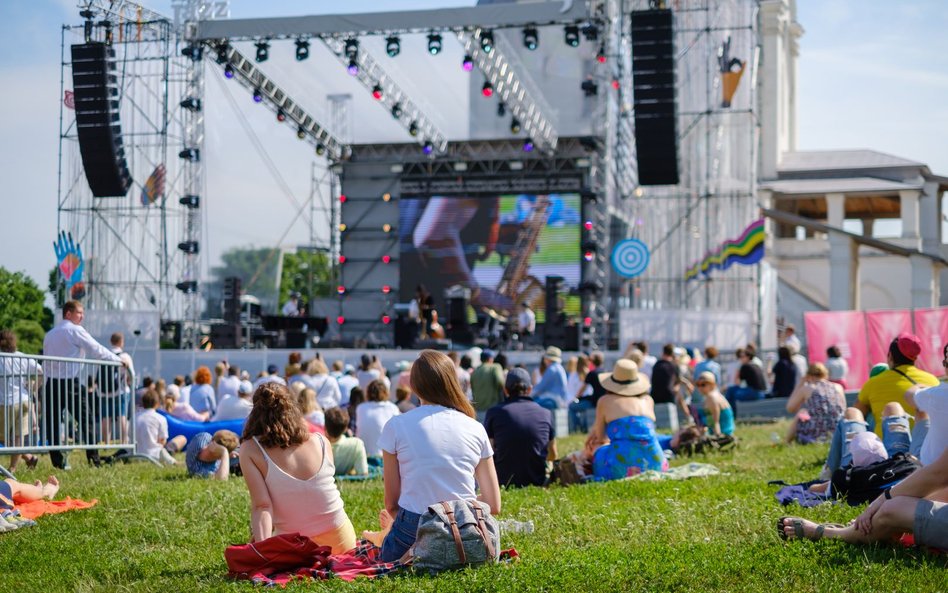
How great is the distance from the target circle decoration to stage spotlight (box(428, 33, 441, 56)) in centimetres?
528

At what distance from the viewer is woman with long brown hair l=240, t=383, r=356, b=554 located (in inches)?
225

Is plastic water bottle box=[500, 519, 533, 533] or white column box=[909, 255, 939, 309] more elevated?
white column box=[909, 255, 939, 309]

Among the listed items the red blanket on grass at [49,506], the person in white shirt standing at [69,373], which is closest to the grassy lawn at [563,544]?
the red blanket on grass at [49,506]

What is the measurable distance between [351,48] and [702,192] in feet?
29.9

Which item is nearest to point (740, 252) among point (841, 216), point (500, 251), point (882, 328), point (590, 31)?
point (882, 328)

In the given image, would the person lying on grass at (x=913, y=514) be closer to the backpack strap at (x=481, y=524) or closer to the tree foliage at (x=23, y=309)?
the backpack strap at (x=481, y=524)

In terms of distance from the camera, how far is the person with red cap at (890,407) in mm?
8078

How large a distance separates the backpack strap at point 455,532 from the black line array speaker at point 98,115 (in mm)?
18097

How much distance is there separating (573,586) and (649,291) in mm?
22376

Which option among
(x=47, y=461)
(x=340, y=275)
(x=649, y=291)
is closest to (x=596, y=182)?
(x=649, y=291)

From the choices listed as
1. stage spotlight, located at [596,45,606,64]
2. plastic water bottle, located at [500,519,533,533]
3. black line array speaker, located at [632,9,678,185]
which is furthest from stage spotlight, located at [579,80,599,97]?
plastic water bottle, located at [500,519,533,533]

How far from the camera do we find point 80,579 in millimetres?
5902

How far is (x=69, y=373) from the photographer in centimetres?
1085

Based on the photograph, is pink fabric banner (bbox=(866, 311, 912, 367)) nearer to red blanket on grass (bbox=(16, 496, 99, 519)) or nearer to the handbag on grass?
red blanket on grass (bbox=(16, 496, 99, 519))
